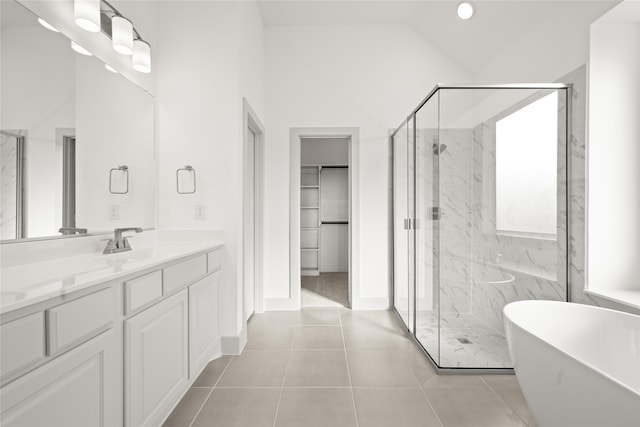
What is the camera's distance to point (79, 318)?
1016 mm

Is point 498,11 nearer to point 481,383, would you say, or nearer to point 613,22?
point 613,22

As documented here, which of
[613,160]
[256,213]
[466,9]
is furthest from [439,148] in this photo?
[256,213]

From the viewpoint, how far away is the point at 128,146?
2.11 metres

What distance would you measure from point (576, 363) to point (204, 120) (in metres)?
2.63

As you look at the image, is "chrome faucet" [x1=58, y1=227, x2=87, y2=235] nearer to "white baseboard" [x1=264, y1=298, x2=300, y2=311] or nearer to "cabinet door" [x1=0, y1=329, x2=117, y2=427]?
"cabinet door" [x1=0, y1=329, x2=117, y2=427]

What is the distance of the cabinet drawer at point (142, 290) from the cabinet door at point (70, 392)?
0.14 m

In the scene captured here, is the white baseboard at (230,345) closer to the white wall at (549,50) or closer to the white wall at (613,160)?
the white wall at (613,160)

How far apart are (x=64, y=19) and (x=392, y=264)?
335cm

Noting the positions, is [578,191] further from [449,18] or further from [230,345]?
[230,345]

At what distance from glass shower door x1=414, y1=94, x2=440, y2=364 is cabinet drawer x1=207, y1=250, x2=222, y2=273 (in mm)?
1660

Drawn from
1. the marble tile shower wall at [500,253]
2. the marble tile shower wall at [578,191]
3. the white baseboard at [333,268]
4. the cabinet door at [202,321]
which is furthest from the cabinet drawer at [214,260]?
the white baseboard at [333,268]

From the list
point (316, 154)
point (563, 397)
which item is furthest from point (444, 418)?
point (316, 154)

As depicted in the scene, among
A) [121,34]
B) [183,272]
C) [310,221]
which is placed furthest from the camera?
[310,221]

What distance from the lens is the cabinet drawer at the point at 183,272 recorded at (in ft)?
5.25
